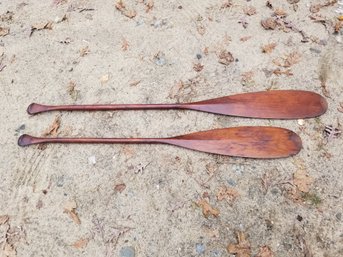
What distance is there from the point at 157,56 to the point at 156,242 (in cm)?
150

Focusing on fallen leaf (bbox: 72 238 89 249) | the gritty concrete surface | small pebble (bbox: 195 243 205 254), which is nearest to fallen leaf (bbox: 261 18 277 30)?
the gritty concrete surface

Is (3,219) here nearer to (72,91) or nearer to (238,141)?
(72,91)

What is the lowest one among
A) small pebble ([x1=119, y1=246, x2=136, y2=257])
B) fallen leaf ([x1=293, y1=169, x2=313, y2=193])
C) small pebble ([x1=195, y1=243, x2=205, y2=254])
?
small pebble ([x1=119, y1=246, x2=136, y2=257])

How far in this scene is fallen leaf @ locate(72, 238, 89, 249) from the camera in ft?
8.10

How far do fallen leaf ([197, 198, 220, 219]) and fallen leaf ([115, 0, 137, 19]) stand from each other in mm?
1784

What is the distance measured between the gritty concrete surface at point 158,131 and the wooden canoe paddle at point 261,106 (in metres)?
0.07

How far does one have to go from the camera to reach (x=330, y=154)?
267cm

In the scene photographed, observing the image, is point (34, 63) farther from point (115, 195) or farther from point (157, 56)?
point (115, 195)

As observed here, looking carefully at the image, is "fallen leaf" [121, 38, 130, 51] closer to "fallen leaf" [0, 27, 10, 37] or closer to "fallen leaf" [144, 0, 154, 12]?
"fallen leaf" [144, 0, 154, 12]

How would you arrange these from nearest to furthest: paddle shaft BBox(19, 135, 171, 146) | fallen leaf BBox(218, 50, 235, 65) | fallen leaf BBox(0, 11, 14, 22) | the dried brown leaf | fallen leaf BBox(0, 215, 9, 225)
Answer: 1. fallen leaf BBox(0, 215, 9, 225)
2. paddle shaft BBox(19, 135, 171, 146)
3. fallen leaf BBox(218, 50, 235, 65)
4. the dried brown leaf
5. fallen leaf BBox(0, 11, 14, 22)

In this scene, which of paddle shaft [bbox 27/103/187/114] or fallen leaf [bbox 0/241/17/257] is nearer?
fallen leaf [bbox 0/241/17/257]

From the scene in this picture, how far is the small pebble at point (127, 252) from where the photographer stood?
2.43 meters

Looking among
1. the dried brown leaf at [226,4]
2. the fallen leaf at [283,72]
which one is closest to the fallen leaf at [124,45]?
the dried brown leaf at [226,4]

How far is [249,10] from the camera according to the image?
3391 millimetres
